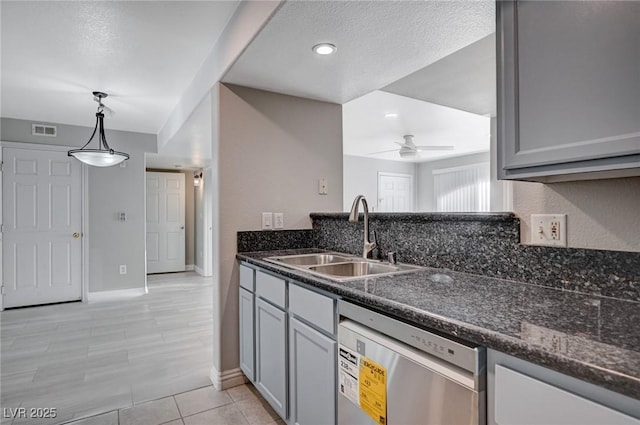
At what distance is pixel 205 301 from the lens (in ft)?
15.4

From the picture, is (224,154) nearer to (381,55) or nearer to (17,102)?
(381,55)

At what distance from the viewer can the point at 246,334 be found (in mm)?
2322

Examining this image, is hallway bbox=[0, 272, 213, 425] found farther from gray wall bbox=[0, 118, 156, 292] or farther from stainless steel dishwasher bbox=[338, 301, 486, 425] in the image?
stainless steel dishwasher bbox=[338, 301, 486, 425]

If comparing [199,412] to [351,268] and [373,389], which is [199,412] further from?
[373,389]

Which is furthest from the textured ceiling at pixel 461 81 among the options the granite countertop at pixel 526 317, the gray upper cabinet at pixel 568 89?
the granite countertop at pixel 526 317

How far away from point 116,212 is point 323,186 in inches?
138

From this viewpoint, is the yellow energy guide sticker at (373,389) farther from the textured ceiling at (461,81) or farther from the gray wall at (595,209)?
the textured ceiling at (461,81)

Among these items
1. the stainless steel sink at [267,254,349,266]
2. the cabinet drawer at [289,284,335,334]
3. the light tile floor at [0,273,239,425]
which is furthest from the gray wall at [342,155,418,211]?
the cabinet drawer at [289,284,335,334]

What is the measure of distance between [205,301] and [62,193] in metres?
2.33

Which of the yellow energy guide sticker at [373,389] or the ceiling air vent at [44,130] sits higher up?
the ceiling air vent at [44,130]

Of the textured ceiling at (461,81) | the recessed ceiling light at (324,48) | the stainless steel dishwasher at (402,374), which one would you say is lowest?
the stainless steel dishwasher at (402,374)

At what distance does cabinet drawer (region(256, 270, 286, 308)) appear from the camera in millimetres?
1836

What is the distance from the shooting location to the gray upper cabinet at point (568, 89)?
0.85 m

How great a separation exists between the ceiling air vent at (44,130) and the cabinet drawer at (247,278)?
3.80 metres
